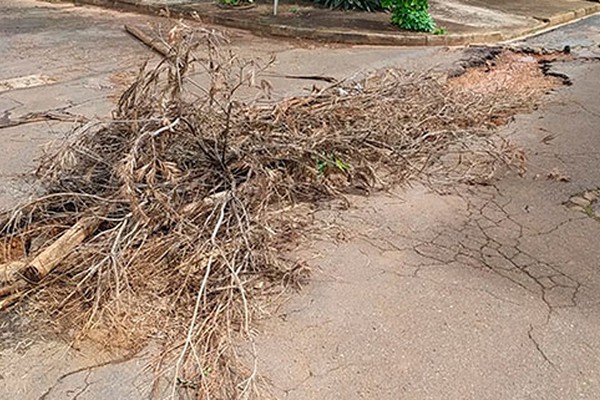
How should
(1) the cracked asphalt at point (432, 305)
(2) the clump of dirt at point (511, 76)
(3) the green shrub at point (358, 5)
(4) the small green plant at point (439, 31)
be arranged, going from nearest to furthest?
1. (1) the cracked asphalt at point (432, 305)
2. (2) the clump of dirt at point (511, 76)
3. (4) the small green plant at point (439, 31)
4. (3) the green shrub at point (358, 5)

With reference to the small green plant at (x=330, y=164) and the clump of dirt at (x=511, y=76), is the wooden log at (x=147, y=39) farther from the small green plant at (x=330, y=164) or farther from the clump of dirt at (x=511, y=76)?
the small green plant at (x=330, y=164)

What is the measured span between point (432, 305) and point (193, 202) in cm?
155

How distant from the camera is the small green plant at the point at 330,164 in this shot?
4.54 m

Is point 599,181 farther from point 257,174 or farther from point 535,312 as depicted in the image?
point 257,174

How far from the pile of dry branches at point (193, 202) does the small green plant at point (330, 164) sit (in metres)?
0.02

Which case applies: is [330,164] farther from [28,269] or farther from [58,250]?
[28,269]

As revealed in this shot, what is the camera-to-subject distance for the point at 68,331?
9.98 ft

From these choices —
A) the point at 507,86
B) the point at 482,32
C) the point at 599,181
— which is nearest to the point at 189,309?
the point at 599,181

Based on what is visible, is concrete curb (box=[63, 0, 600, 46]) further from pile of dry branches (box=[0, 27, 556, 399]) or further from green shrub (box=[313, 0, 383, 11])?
pile of dry branches (box=[0, 27, 556, 399])

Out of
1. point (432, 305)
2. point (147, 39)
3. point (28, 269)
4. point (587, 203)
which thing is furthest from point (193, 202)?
point (147, 39)

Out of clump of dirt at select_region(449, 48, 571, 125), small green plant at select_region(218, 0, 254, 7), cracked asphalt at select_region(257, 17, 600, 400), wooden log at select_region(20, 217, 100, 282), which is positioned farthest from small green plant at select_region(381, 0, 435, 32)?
wooden log at select_region(20, 217, 100, 282)

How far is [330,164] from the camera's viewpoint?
459 cm

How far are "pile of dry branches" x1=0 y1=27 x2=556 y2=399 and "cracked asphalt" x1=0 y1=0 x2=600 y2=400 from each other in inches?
8.0

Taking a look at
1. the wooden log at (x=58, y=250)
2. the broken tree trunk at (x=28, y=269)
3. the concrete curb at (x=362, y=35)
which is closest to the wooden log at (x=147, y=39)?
the concrete curb at (x=362, y=35)
